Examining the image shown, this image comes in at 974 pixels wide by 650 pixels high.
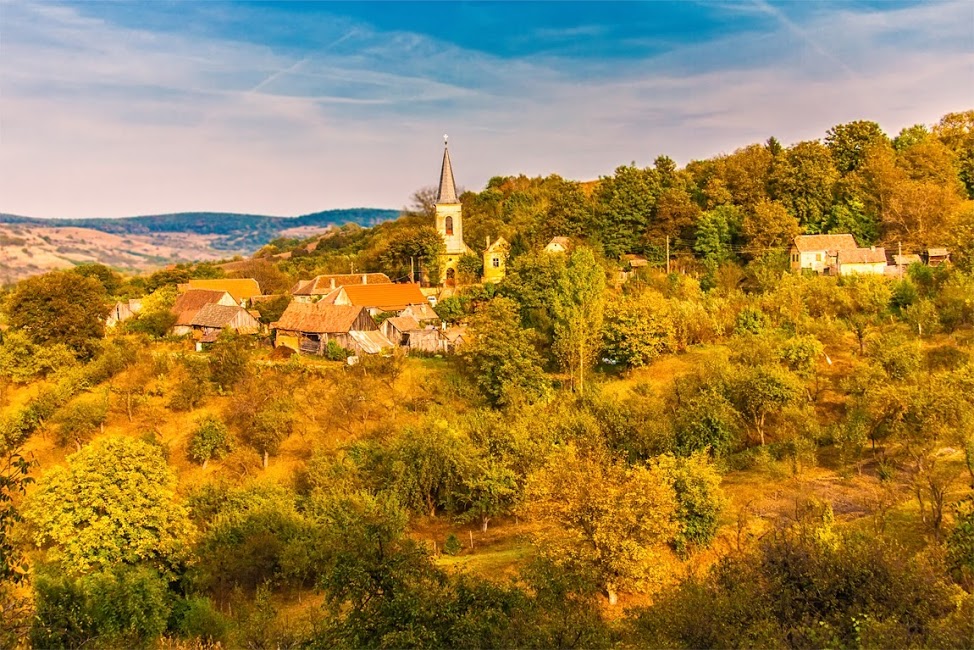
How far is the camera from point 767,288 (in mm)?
36531

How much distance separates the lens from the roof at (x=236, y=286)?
5003 cm

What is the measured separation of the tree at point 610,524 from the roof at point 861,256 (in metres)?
23.5

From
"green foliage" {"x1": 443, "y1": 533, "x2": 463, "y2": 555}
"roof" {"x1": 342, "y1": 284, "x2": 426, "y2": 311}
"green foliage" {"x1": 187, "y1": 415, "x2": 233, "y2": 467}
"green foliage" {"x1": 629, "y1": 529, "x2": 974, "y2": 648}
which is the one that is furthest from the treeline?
"green foliage" {"x1": 629, "y1": 529, "x2": 974, "y2": 648}

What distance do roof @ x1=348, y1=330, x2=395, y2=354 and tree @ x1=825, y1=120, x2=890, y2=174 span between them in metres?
30.1

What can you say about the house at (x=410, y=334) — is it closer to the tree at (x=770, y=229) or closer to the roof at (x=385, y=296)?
the roof at (x=385, y=296)

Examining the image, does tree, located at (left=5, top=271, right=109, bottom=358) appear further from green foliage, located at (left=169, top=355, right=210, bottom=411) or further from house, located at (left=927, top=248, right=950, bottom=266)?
house, located at (left=927, top=248, right=950, bottom=266)

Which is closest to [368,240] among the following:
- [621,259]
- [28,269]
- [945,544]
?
[28,269]

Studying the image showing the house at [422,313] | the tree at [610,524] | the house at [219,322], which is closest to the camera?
the tree at [610,524]

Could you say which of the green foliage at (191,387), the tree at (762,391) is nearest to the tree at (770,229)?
the tree at (762,391)

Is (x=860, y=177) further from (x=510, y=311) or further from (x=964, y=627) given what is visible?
(x=964, y=627)

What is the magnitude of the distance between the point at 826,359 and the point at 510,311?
13.2m

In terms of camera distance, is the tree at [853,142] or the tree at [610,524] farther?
the tree at [853,142]

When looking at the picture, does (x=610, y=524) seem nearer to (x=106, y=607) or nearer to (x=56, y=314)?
(x=106, y=607)

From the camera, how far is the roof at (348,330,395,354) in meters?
35.4
